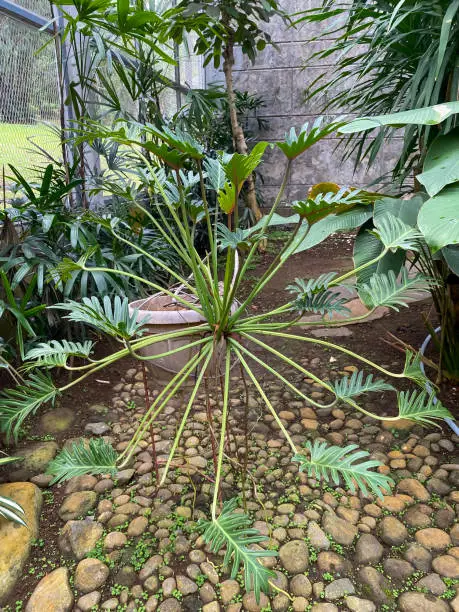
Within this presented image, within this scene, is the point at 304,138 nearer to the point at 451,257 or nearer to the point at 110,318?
the point at 110,318

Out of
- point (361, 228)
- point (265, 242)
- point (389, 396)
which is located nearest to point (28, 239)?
point (361, 228)

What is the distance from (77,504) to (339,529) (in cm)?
70

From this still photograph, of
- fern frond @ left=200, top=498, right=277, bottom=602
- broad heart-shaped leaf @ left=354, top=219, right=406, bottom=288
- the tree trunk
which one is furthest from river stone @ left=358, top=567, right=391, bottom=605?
the tree trunk

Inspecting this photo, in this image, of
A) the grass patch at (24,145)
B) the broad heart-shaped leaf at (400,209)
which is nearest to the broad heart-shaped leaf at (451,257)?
the broad heart-shaped leaf at (400,209)

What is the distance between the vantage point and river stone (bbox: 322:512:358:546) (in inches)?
42.7

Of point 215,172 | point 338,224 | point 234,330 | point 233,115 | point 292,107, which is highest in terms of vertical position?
point 292,107

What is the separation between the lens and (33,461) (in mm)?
1396

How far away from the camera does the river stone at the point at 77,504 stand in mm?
1194

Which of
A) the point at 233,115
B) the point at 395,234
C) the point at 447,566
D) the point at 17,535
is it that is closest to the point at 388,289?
the point at 395,234

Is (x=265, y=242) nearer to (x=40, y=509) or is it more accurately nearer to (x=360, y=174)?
(x=360, y=174)

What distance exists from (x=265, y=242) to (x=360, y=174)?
5.07ft

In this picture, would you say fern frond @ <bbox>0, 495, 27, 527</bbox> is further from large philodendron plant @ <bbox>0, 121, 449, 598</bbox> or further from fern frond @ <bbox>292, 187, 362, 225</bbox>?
fern frond @ <bbox>292, 187, 362, 225</bbox>

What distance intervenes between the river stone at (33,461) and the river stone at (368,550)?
0.90 m

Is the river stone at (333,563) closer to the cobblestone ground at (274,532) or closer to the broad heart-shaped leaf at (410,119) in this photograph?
the cobblestone ground at (274,532)
